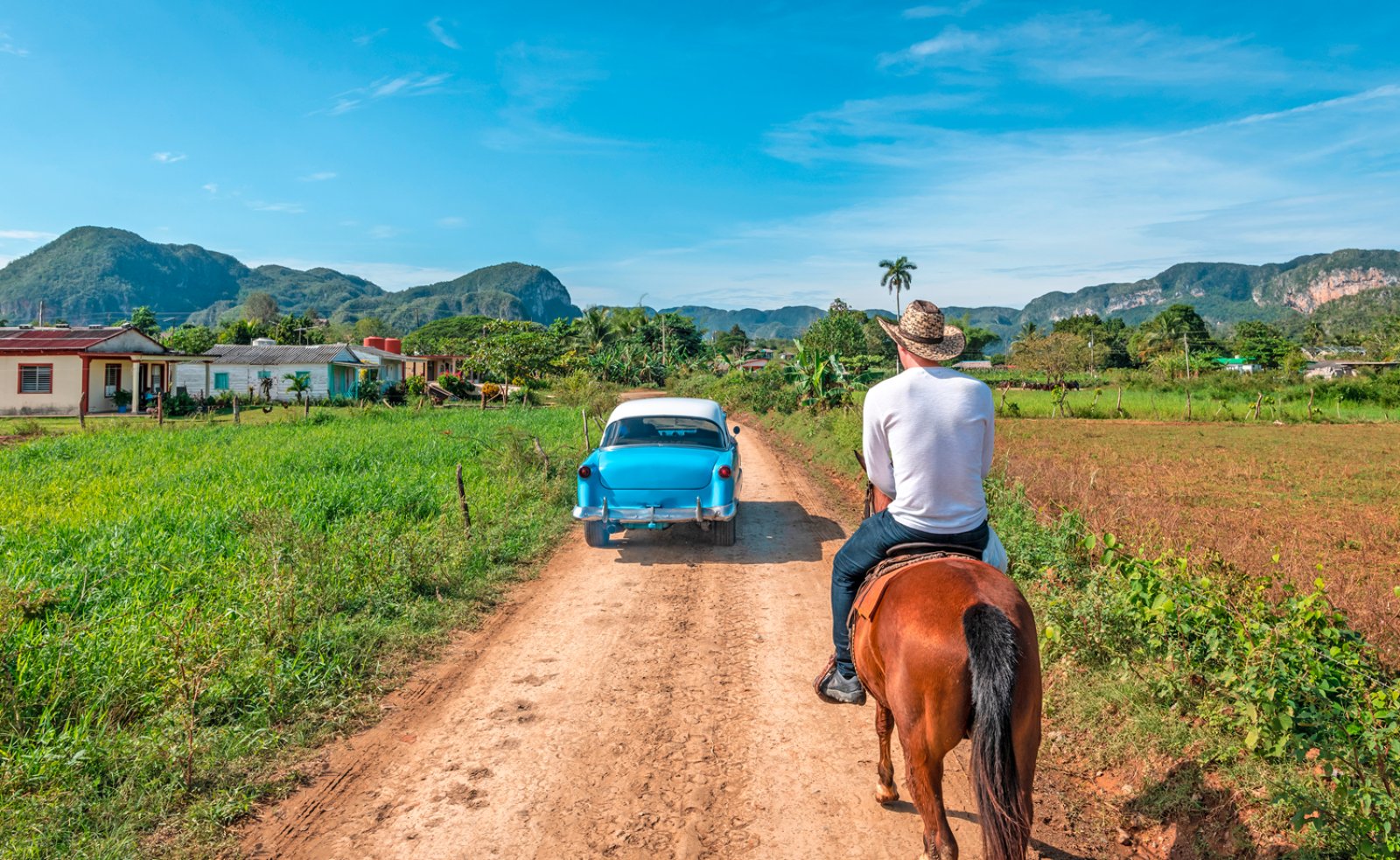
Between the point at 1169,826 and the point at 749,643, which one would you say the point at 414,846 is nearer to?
the point at 749,643

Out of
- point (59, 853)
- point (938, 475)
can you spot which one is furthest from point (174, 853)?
point (938, 475)

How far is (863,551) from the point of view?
3951 mm

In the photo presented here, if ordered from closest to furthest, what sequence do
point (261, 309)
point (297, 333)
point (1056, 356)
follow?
1. point (1056, 356)
2. point (297, 333)
3. point (261, 309)

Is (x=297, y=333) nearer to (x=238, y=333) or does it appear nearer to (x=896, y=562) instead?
(x=238, y=333)

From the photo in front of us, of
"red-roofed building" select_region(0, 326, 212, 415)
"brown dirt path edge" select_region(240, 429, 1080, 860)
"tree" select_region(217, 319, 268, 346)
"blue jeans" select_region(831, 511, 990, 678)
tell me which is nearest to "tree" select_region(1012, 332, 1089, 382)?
"red-roofed building" select_region(0, 326, 212, 415)

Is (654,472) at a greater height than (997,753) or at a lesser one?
greater

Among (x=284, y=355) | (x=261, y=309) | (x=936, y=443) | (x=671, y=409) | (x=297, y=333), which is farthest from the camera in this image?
(x=261, y=309)

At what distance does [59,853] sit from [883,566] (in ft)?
12.9

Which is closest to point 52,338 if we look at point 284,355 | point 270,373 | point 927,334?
point 270,373

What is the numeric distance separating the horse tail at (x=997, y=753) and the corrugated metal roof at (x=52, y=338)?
3984 centimetres

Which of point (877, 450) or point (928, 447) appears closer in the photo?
point (928, 447)

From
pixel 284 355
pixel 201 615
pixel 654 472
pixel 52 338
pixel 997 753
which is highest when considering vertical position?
pixel 52 338

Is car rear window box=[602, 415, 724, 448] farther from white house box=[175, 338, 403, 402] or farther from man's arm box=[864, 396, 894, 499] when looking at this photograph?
white house box=[175, 338, 403, 402]

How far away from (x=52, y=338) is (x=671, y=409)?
38.3 metres
